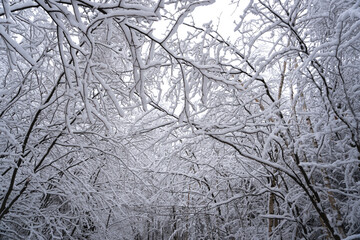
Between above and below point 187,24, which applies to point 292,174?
below

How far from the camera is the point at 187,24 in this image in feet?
9.16

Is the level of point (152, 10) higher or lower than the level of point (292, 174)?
higher

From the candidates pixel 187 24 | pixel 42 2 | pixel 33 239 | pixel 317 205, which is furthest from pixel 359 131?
pixel 33 239

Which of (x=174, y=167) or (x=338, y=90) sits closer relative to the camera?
(x=338, y=90)

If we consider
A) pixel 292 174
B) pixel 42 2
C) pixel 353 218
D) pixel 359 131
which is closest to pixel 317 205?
pixel 292 174

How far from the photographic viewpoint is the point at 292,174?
2.47 m

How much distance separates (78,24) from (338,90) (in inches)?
105

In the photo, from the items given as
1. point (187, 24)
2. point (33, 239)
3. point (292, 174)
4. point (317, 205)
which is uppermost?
point (187, 24)

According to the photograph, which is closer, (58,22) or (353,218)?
(58,22)

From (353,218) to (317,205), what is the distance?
0.76 metres

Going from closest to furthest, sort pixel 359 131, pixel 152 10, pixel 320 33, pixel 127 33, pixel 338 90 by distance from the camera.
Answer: pixel 152 10 < pixel 127 33 < pixel 359 131 < pixel 338 90 < pixel 320 33

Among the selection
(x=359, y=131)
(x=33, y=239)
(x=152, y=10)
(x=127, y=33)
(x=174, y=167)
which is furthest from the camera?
(x=174, y=167)

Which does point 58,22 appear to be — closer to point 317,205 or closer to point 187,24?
point 187,24

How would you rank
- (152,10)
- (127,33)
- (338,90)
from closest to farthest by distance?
(152,10) → (127,33) → (338,90)
